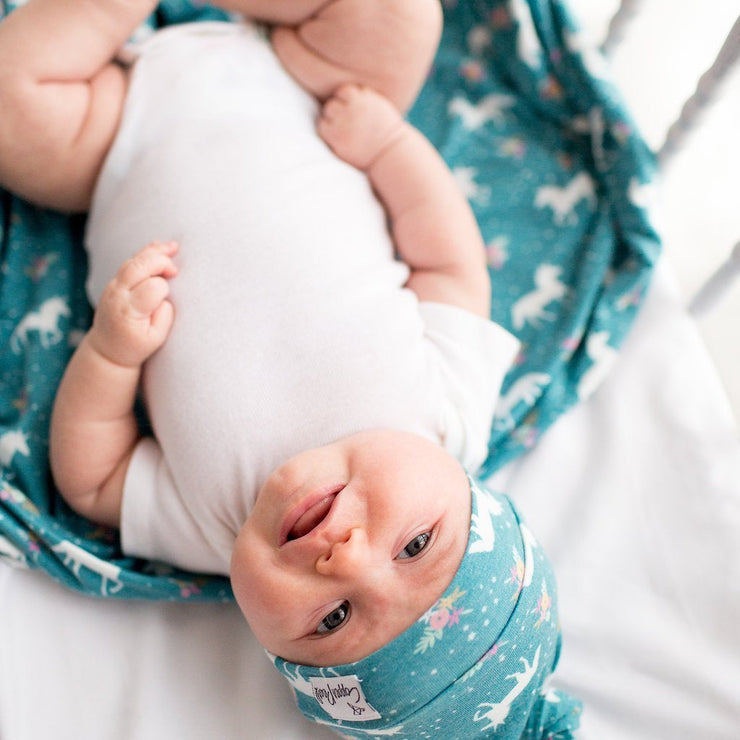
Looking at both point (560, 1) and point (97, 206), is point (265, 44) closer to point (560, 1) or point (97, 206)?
point (97, 206)

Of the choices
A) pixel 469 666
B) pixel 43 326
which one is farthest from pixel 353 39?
pixel 469 666

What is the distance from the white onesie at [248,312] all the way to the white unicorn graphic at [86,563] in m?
0.04

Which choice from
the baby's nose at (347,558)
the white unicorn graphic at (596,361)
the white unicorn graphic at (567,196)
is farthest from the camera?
the white unicorn graphic at (567,196)

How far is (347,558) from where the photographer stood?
664mm

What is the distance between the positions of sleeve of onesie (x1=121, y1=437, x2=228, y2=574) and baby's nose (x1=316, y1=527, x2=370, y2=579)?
252mm

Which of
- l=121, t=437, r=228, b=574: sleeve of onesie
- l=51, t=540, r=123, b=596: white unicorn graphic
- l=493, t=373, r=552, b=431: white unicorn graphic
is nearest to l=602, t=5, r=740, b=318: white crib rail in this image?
l=493, t=373, r=552, b=431: white unicorn graphic

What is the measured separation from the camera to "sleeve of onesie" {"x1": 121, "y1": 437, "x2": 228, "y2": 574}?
2.89 ft

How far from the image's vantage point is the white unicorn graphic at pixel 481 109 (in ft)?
4.10

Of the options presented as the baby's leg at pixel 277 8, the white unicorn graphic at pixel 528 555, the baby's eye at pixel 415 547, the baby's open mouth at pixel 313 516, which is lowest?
the baby's open mouth at pixel 313 516

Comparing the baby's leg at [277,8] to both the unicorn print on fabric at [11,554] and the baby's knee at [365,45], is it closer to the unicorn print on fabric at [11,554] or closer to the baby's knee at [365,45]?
the baby's knee at [365,45]

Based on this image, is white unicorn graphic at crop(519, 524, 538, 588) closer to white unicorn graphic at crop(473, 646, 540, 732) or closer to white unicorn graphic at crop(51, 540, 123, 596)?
white unicorn graphic at crop(473, 646, 540, 732)

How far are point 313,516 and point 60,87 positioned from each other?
2.02ft

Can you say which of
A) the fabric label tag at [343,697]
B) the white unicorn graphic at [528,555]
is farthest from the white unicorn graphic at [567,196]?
the fabric label tag at [343,697]

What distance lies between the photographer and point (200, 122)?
95cm
